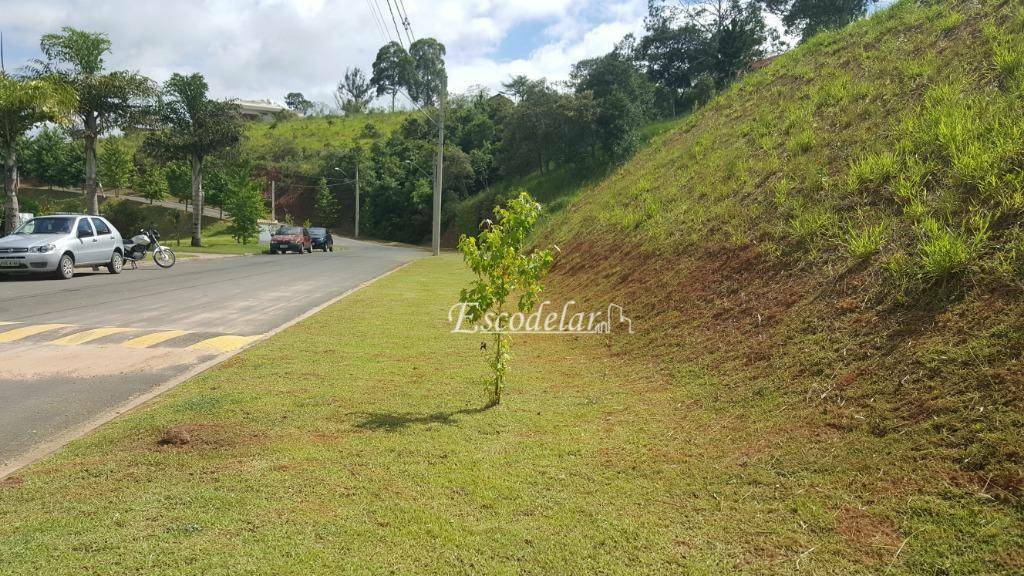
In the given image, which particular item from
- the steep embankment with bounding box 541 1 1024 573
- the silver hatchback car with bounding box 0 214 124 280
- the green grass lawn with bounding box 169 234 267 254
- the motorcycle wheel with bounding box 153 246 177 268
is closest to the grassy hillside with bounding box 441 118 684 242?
the green grass lawn with bounding box 169 234 267 254

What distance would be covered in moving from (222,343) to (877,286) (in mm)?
8261

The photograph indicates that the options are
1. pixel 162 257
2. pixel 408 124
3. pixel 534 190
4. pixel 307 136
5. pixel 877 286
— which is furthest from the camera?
pixel 307 136

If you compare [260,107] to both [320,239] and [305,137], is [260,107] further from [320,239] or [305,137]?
[320,239]

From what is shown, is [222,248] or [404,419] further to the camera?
[222,248]

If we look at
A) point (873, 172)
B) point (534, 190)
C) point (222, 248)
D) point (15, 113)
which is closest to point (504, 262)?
point (873, 172)

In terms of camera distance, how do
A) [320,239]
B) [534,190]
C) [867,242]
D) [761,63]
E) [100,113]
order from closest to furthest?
[867,242] → [100,113] → [761,63] → [320,239] → [534,190]

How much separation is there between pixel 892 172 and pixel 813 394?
377 centimetres

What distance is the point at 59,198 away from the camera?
61.0 meters

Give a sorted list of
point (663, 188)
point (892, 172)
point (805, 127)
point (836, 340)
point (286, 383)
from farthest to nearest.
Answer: point (663, 188) < point (805, 127) < point (892, 172) < point (286, 383) < point (836, 340)

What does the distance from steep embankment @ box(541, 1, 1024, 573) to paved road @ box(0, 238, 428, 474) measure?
5633 mm

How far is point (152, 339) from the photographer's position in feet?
29.0

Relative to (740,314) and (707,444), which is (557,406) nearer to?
(707,444)

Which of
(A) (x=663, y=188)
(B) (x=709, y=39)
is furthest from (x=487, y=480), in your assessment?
(B) (x=709, y=39)

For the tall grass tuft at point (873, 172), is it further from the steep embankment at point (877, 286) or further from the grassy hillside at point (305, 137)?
the grassy hillside at point (305, 137)
